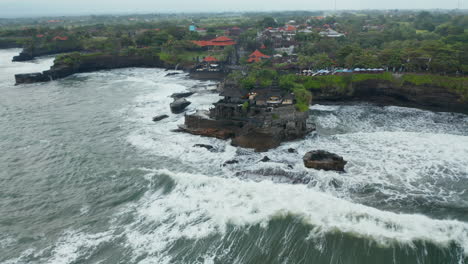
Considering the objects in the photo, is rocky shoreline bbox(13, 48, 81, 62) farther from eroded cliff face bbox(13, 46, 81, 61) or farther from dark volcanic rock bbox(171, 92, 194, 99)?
dark volcanic rock bbox(171, 92, 194, 99)

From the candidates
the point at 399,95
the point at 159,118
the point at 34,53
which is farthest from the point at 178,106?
the point at 34,53

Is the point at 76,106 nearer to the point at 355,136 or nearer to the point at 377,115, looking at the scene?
the point at 355,136

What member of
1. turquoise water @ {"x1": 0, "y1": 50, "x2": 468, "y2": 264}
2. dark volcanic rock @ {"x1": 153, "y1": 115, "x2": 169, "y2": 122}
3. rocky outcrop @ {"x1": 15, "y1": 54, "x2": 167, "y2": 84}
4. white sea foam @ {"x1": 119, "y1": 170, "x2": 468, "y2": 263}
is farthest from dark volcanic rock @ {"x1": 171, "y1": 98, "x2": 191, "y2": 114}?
rocky outcrop @ {"x1": 15, "y1": 54, "x2": 167, "y2": 84}

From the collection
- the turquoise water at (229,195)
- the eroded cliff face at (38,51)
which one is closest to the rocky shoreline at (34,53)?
the eroded cliff face at (38,51)

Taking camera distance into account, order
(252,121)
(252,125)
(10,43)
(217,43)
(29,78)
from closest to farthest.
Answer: (252,125) < (252,121) < (29,78) < (217,43) < (10,43)

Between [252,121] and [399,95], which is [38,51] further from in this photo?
[399,95]

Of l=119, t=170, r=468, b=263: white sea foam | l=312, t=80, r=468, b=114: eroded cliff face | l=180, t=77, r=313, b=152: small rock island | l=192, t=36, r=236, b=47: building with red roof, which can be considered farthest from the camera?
l=192, t=36, r=236, b=47: building with red roof

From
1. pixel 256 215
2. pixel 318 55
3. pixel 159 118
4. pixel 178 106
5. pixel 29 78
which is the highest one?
pixel 318 55
